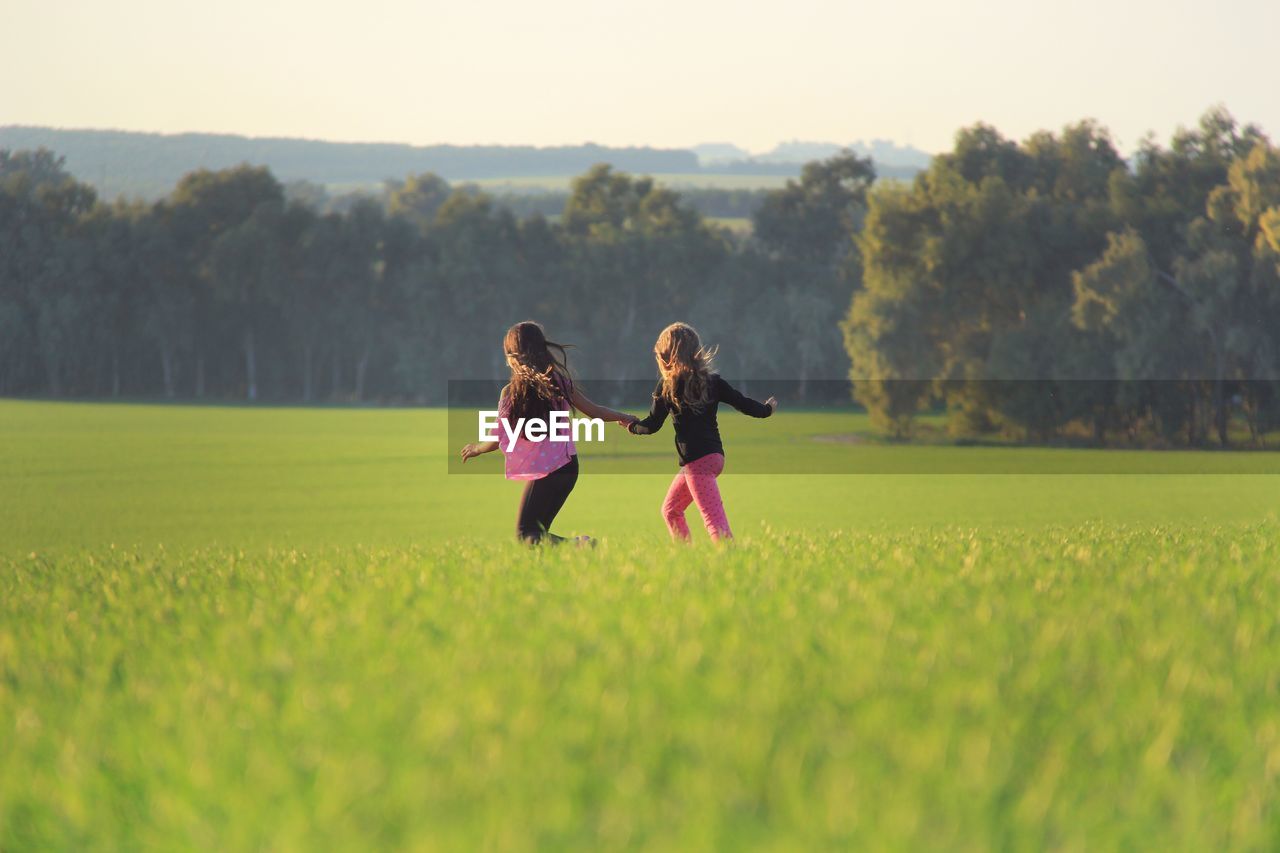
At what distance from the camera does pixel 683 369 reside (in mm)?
11289

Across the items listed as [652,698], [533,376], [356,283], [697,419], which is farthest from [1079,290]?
[356,283]

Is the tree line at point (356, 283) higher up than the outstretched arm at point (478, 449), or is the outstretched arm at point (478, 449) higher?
the tree line at point (356, 283)

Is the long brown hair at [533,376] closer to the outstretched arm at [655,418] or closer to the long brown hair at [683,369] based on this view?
the outstretched arm at [655,418]

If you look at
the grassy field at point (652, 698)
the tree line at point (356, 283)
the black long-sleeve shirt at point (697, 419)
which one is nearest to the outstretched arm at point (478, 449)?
the grassy field at point (652, 698)

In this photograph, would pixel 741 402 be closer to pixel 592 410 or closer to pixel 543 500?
pixel 592 410

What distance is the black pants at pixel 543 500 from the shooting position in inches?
453

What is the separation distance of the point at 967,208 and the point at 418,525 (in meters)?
37.5

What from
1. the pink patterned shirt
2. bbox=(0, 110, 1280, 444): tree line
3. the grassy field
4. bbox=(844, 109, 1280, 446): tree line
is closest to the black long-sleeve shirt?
the pink patterned shirt

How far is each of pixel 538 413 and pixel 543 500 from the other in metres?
0.68

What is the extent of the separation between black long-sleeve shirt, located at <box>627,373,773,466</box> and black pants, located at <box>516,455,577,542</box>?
2.07ft

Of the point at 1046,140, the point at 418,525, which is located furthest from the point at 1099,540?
the point at 1046,140

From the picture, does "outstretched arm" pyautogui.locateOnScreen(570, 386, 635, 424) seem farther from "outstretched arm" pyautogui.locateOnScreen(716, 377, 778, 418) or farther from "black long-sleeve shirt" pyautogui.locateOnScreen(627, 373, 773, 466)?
"outstretched arm" pyautogui.locateOnScreen(716, 377, 778, 418)

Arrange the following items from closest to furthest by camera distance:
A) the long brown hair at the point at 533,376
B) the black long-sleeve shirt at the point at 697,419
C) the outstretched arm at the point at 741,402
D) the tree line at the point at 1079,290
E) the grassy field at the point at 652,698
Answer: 1. the grassy field at the point at 652,698
2. the long brown hair at the point at 533,376
3. the outstretched arm at the point at 741,402
4. the black long-sleeve shirt at the point at 697,419
5. the tree line at the point at 1079,290

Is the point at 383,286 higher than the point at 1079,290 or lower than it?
higher
